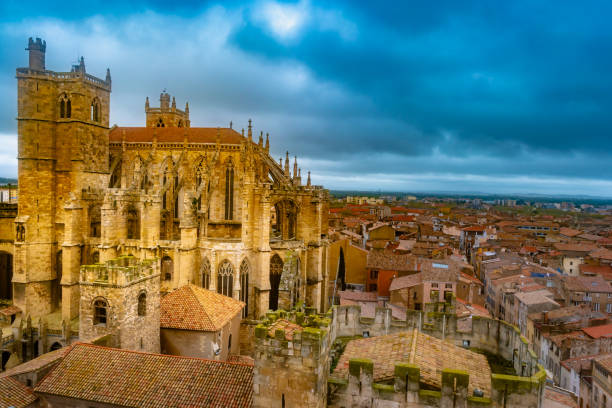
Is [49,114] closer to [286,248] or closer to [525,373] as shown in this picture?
[286,248]

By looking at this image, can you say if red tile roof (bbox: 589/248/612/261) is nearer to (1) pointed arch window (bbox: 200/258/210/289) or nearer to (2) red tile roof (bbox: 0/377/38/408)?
(1) pointed arch window (bbox: 200/258/210/289)

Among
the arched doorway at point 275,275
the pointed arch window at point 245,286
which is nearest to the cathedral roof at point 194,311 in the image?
the pointed arch window at point 245,286

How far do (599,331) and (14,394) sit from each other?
4230 centimetres

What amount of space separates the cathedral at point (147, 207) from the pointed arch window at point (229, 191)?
0.10 m

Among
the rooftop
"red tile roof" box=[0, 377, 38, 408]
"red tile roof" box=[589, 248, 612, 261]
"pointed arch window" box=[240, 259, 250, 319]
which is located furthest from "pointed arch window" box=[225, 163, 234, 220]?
"red tile roof" box=[589, 248, 612, 261]

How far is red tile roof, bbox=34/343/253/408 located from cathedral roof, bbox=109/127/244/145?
89.4 feet

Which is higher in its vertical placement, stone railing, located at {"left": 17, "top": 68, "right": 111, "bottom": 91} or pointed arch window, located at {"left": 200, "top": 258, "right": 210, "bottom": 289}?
stone railing, located at {"left": 17, "top": 68, "right": 111, "bottom": 91}

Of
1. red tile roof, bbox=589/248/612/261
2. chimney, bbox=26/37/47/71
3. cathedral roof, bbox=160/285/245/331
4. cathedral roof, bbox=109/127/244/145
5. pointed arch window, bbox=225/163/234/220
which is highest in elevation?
chimney, bbox=26/37/47/71

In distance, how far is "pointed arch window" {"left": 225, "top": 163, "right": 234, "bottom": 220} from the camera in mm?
43938

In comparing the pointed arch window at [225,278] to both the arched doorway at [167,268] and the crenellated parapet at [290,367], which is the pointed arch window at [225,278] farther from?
the crenellated parapet at [290,367]

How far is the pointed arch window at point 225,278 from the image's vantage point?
120ft

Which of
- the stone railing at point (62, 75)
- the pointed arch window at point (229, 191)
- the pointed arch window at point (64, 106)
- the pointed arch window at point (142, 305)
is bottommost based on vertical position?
the pointed arch window at point (142, 305)

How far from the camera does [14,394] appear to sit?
1956 centimetres

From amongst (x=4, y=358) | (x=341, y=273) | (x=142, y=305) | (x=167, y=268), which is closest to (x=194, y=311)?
(x=142, y=305)
